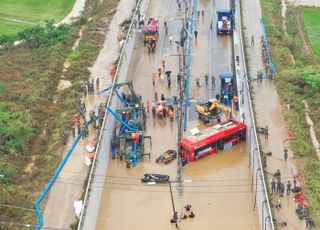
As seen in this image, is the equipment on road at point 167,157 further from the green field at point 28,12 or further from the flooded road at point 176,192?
the green field at point 28,12

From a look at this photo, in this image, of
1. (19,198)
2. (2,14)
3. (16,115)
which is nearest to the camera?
(19,198)

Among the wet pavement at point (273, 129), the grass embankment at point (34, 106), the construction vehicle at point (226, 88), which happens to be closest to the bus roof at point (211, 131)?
the wet pavement at point (273, 129)

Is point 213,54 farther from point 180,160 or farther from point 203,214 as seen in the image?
point 203,214

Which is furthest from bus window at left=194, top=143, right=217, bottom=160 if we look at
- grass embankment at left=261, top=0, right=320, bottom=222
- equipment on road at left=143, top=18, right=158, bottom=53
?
equipment on road at left=143, top=18, right=158, bottom=53

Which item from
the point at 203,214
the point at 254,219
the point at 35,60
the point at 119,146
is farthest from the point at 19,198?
the point at 35,60

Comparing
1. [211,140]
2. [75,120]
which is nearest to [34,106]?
[75,120]

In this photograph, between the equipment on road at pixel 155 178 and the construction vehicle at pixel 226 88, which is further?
the construction vehicle at pixel 226 88
